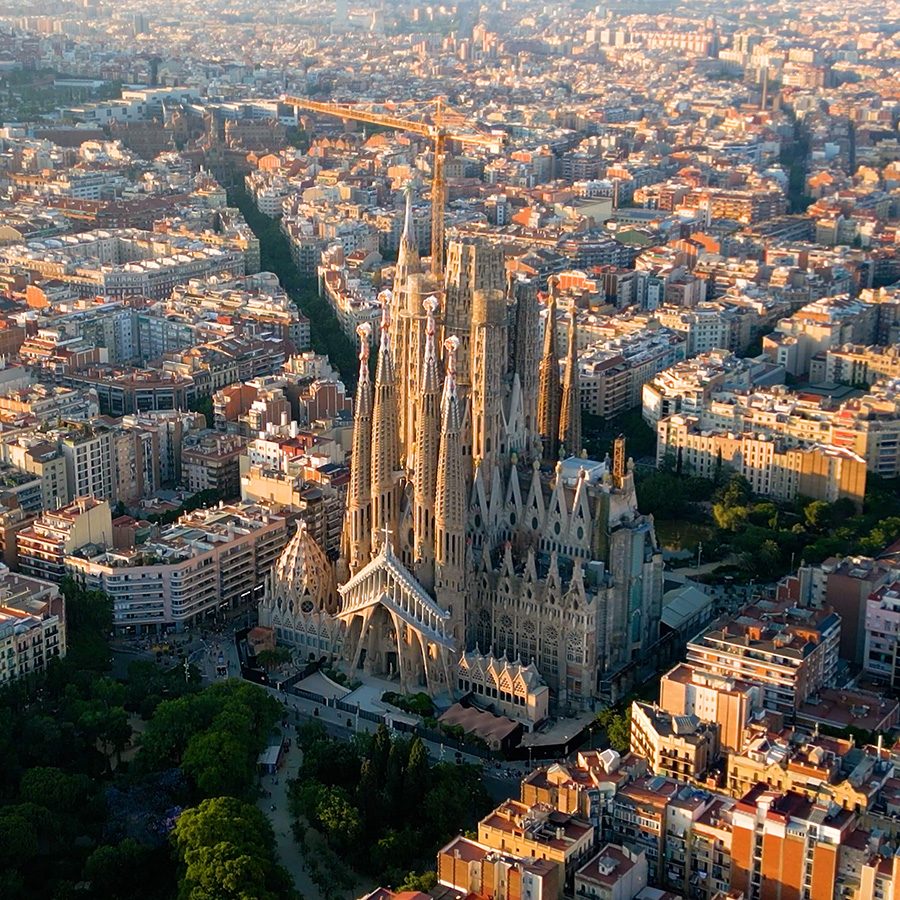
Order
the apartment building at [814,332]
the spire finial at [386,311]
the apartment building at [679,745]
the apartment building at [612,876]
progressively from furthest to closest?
the apartment building at [814,332] < the spire finial at [386,311] < the apartment building at [679,745] < the apartment building at [612,876]

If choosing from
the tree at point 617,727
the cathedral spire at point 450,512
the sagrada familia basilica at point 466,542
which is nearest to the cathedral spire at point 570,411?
the sagrada familia basilica at point 466,542

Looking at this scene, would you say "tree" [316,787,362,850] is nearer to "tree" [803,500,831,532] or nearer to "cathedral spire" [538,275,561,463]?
"cathedral spire" [538,275,561,463]

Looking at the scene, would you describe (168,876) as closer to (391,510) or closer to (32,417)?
(391,510)

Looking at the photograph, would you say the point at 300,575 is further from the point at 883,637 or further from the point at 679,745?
the point at 883,637

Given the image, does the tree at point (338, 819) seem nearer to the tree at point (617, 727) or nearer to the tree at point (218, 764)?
the tree at point (218, 764)

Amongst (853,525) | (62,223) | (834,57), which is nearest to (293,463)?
(853,525)

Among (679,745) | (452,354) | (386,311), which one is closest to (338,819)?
(679,745)
